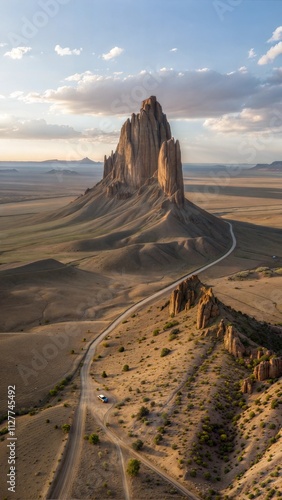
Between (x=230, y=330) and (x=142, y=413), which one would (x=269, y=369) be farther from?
(x=142, y=413)

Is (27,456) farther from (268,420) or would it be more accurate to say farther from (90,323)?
(90,323)

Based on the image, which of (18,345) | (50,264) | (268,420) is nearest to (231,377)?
(268,420)

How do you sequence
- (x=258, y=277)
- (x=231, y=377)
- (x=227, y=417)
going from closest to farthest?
Answer: (x=227, y=417), (x=231, y=377), (x=258, y=277)

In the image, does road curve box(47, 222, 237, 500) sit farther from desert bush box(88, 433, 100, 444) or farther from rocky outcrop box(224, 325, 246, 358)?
rocky outcrop box(224, 325, 246, 358)

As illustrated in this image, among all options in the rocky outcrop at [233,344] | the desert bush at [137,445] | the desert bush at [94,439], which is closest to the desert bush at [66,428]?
the desert bush at [94,439]

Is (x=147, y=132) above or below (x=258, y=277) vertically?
above

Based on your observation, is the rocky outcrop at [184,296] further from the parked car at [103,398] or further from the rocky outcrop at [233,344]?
the parked car at [103,398]
